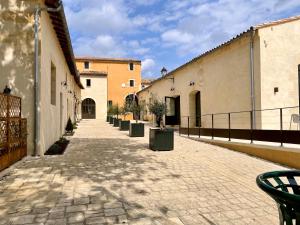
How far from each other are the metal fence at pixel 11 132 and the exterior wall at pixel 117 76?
36244 millimetres

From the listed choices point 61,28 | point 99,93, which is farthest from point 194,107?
point 99,93

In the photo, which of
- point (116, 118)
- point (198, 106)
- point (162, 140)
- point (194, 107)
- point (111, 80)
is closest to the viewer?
point (162, 140)

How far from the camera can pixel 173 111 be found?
20.1 m

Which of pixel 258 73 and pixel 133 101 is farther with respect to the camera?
pixel 133 101

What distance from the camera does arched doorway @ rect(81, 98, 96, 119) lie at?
4006cm

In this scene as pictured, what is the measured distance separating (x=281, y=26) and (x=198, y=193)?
8.75 m

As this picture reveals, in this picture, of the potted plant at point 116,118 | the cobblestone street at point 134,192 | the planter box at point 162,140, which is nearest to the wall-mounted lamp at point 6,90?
the cobblestone street at point 134,192

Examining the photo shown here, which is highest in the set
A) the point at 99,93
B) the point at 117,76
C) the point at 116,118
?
the point at 117,76

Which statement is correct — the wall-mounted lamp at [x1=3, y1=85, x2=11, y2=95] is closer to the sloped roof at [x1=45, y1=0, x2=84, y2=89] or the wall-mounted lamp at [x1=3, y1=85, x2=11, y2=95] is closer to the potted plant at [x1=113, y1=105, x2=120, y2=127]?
A: the sloped roof at [x1=45, y1=0, x2=84, y2=89]

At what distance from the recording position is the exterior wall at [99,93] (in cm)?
3986

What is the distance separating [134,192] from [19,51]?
5.34m

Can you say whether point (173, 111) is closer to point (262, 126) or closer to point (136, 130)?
point (136, 130)

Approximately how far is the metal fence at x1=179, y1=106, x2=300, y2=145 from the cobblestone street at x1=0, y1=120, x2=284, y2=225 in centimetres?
131

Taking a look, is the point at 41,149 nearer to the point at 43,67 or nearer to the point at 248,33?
the point at 43,67
